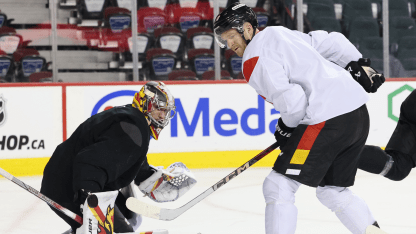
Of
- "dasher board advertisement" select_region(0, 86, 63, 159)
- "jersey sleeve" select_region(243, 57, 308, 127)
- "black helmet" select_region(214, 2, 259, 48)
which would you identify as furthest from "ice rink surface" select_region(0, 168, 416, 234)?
"black helmet" select_region(214, 2, 259, 48)

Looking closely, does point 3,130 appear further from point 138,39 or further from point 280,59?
point 280,59

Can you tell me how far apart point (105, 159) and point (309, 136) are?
25.9 inches

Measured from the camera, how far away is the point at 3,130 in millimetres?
4246

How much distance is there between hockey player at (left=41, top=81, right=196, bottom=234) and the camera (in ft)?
5.21

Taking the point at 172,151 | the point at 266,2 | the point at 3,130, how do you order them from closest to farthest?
1. the point at 3,130
2. the point at 172,151
3. the point at 266,2

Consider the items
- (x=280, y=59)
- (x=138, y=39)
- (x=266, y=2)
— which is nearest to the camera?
(x=280, y=59)

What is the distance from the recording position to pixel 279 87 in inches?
62.7

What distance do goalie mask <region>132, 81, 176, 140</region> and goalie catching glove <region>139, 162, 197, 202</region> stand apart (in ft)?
0.99

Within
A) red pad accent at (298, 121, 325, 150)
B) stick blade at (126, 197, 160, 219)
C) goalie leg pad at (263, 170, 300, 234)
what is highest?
red pad accent at (298, 121, 325, 150)

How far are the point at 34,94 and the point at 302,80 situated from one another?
10.7ft

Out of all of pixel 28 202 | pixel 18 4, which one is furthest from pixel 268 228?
pixel 18 4

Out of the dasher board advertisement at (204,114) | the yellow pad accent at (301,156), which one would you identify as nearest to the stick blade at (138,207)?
the yellow pad accent at (301,156)

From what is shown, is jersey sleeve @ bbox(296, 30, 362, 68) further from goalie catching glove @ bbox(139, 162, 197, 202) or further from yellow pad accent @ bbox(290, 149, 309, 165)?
goalie catching glove @ bbox(139, 162, 197, 202)

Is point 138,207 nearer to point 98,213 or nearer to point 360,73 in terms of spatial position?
point 98,213
